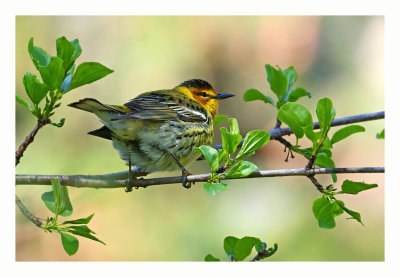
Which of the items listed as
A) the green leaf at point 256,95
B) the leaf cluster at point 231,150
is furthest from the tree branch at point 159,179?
the green leaf at point 256,95

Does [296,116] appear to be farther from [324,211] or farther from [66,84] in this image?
[66,84]

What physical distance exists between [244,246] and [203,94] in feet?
4.21

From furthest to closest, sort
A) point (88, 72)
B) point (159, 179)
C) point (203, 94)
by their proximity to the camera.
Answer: point (203, 94), point (159, 179), point (88, 72)

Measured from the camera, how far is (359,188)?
1435mm

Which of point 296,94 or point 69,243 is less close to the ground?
point 296,94

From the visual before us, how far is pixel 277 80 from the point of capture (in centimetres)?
187

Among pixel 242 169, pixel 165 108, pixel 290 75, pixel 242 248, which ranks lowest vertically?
pixel 242 248

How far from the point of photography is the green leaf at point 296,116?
1.39m

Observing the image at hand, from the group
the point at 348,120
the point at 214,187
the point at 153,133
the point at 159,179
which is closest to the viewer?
the point at 214,187

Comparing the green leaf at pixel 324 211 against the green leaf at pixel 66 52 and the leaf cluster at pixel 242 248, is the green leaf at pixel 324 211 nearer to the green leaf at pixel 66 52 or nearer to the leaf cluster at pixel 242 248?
the leaf cluster at pixel 242 248

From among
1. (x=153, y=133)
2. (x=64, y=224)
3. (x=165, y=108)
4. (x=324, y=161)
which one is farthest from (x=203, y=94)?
(x=64, y=224)

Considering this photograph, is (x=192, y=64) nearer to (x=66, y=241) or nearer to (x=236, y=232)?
(x=236, y=232)

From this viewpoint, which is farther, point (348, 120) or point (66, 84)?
point (348, 120)

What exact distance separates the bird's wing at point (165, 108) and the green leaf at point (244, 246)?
68cm
